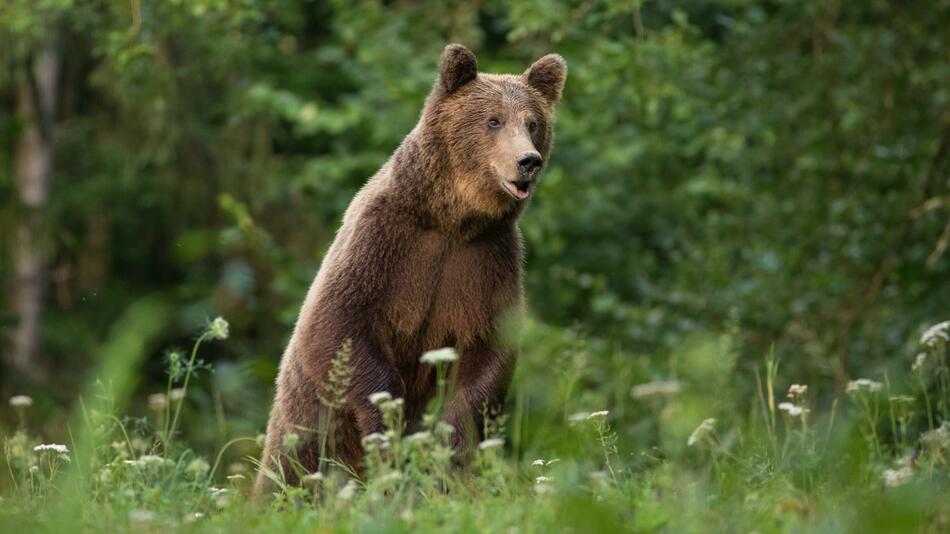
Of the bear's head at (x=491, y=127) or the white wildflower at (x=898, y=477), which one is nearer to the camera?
the white wildflower at (x=898, y=477)

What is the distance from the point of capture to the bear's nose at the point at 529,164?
5.95m

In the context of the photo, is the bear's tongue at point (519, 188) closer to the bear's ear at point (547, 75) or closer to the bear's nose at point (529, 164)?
the bear's nose at point (529, 164)

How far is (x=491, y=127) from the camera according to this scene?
623 cm

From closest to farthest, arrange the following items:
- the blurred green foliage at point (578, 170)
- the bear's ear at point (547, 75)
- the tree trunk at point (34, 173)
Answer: the bear's ear at point (547, 75) < the blurred green foliage at point (578, 170) < the tree trunk at point (34, 173)

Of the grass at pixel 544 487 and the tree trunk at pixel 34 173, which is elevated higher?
the grass at pixel 544 487

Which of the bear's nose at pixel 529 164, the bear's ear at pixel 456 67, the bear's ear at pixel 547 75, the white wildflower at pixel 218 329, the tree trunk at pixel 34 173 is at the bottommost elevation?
the tree trunk at pixel 34 173

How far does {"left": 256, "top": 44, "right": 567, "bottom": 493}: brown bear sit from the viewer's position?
5.88m

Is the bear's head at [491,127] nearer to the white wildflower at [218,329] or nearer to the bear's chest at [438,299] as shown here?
the bear's chest at [438,299]

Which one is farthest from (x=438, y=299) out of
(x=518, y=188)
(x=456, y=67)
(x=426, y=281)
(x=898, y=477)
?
(x=898, y=477)

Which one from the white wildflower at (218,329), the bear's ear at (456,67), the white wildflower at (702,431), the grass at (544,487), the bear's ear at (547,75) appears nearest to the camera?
the grass at (544,487)

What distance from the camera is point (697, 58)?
1134 centimetres

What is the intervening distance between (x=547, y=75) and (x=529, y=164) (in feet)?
2.53

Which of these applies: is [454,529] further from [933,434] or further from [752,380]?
[752,380]

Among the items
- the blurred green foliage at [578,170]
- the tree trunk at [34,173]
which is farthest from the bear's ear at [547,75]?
the tree trunk at [34,173]
